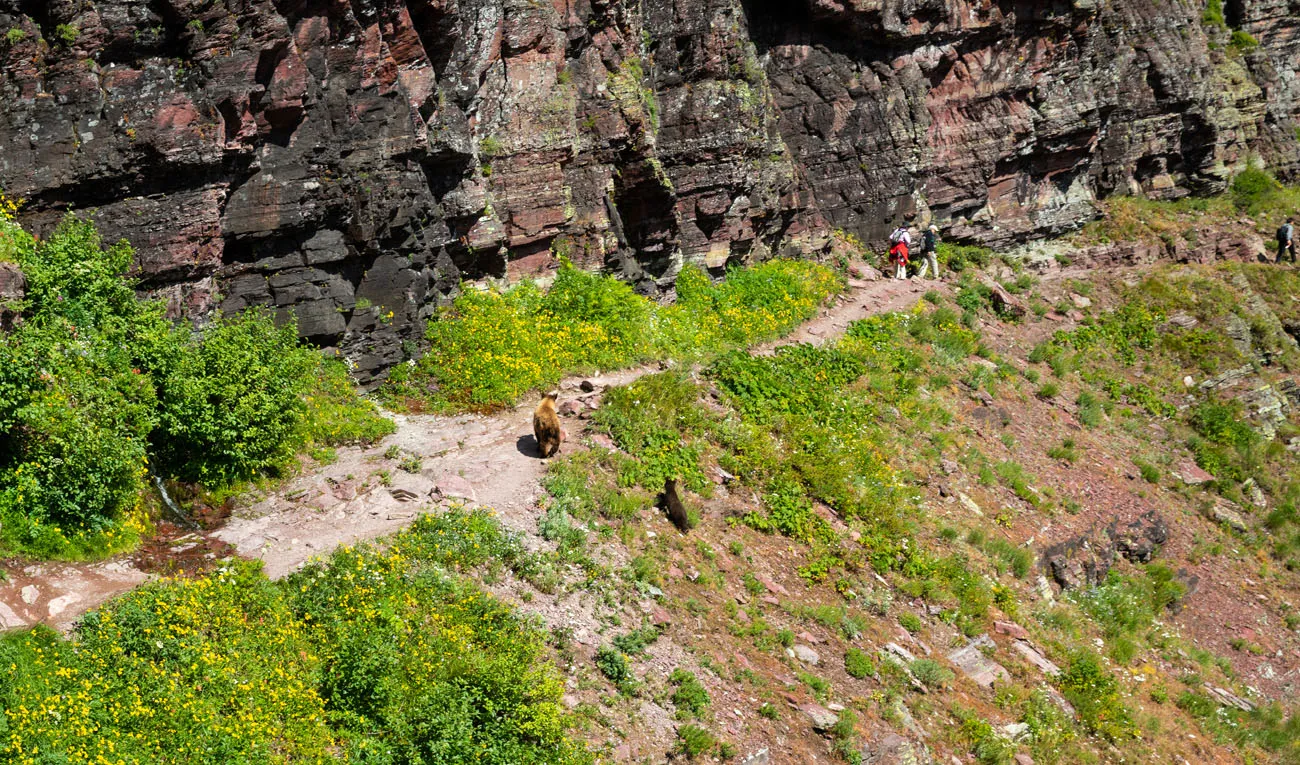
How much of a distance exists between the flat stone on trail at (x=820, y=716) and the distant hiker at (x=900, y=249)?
1615cm

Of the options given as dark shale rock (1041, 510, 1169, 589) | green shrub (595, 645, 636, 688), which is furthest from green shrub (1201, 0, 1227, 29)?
green shrub (595, 645, 636, 688)

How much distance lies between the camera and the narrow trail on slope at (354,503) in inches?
356

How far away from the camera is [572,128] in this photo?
60.7ft

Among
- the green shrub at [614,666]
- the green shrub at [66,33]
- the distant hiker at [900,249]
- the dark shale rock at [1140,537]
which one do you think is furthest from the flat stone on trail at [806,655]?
the distant hiker at [900,249]

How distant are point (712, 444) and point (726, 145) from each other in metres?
8.48

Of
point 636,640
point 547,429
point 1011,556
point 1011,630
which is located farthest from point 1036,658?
point 547,429

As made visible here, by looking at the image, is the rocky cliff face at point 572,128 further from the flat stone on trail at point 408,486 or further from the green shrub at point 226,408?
the flat stone on trail at point 408,486

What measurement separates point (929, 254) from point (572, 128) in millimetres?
11321

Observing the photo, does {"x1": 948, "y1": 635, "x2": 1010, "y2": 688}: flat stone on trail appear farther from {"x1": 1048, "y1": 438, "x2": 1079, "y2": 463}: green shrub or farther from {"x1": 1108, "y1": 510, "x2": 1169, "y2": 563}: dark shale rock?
{"x1": 1048, "y1": 438, "x2": 1079, "y2": 463}: green shrub

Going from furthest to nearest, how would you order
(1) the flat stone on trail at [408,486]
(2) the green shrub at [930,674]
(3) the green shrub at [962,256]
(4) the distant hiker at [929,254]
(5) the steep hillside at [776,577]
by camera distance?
(3) the green shrub at [962,256], (4) the distant hiker at [929,254], (2) the green shrub at [930,674], (1) the flat stone on trail at [408,486], (5) the steep hillside at [776,577]

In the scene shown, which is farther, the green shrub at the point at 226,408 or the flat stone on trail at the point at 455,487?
the flat stone on trail at the point at 455,487

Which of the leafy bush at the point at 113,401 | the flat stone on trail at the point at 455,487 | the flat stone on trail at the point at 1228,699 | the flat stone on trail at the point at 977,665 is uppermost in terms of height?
the leafy bush at the point at 113,401

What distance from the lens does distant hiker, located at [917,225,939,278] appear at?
25.4m

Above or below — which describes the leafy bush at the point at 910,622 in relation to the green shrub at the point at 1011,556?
above
